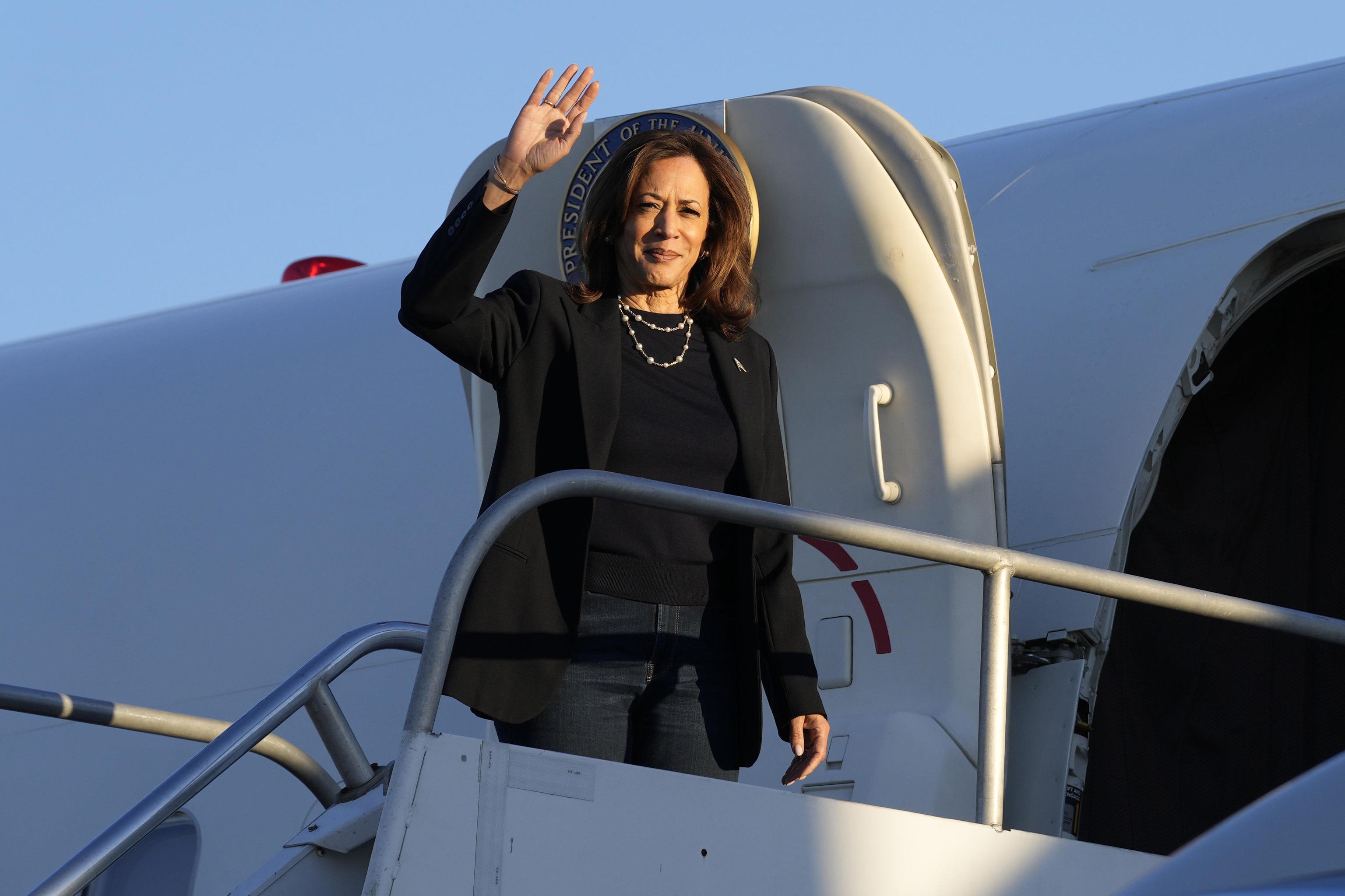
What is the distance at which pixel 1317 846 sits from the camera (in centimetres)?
158

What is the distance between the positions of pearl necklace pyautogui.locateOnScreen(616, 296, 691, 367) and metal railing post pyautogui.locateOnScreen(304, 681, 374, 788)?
139 centimetres

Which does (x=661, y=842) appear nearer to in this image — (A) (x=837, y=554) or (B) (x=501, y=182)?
(B) (x=501, y=182)

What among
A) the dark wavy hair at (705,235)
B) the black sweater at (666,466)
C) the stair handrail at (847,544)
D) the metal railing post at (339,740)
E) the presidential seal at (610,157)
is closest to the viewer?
the stair handrail at (847,544)

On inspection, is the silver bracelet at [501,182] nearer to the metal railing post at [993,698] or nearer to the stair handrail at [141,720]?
the metal railing post at [993,698]

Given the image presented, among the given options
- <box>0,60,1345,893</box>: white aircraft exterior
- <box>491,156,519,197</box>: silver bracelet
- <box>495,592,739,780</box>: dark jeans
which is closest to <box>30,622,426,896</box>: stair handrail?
<box>495,592,739,780</box>: dark jeans

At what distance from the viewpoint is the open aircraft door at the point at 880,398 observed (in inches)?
156

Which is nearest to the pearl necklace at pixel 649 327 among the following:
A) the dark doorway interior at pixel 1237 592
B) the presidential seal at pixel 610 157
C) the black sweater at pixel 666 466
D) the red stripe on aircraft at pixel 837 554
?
the black sweater at pixel 666 466

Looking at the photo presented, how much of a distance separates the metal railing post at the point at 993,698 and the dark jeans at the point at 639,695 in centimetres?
50

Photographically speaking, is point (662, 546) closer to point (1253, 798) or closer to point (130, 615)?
point (1253, 798)

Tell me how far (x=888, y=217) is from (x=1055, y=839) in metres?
1.77

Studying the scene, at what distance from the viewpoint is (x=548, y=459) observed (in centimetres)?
294

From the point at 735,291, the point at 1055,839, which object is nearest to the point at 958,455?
the point at 735,291

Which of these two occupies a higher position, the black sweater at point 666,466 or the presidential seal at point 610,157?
the presidential seal at point 610,157

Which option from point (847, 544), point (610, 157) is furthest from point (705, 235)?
point (610, 157)
